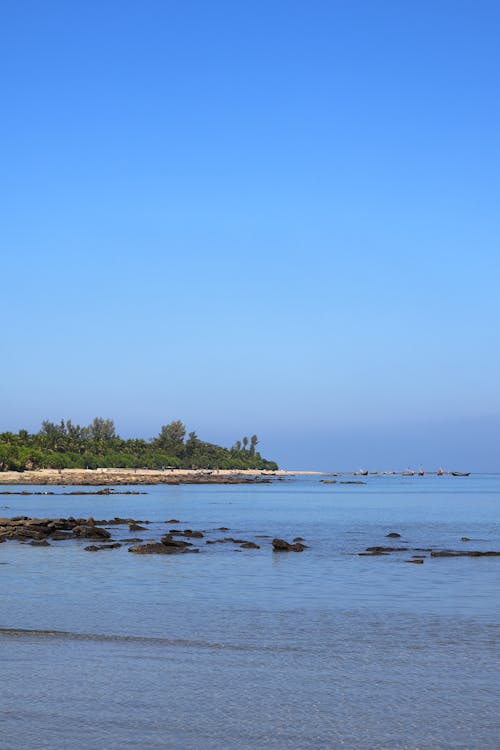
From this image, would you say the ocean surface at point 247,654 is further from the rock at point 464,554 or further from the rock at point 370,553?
the rock at point 370,553

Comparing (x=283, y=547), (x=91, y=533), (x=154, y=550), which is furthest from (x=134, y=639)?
(x=91, y=533)

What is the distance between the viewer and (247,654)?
18.6 m

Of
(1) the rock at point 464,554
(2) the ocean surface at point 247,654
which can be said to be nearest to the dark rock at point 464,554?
(1) the rock at point 464,554

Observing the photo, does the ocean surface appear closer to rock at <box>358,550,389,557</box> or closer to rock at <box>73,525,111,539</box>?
rock at <box>358,550,389,557</box>

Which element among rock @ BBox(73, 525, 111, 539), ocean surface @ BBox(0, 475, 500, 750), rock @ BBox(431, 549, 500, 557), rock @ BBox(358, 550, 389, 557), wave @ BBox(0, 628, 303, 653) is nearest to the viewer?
ocean surface @ BBox(0, 475, 500, 750)

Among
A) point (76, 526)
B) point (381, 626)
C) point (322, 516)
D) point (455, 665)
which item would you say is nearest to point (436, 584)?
point (381, 626)

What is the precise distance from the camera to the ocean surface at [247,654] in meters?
12.7

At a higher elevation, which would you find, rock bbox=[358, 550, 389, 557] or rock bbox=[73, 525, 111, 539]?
rock bbox=[73, 525, 111, 539]

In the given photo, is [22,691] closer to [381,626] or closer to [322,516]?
[381,626]

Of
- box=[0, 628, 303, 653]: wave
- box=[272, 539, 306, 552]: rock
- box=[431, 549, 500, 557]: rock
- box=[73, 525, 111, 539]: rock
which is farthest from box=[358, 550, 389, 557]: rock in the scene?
box=[0, 628, 303, 653]: wave

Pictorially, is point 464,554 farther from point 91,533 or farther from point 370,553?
point 91,533

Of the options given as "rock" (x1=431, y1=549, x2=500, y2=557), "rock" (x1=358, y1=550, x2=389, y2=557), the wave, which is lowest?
"rock" (x1=358, y1=550, x2=389, y2=557)

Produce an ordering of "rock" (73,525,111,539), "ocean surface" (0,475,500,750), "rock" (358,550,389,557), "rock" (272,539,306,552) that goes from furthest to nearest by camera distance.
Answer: "rock" (73,525,111,539) < "rock" (272,539,306,552) < "rock" (358,550,389,557) < "ocean surface" (0,475,500,750)

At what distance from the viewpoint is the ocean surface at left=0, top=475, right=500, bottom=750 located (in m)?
12.7
